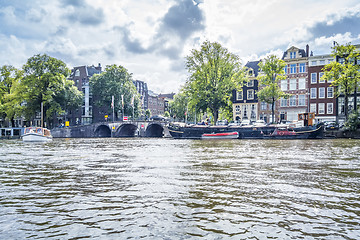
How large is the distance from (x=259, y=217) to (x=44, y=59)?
6602cm

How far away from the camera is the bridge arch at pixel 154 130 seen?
217ft

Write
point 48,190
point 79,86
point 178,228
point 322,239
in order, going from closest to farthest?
point 322,239
point 178,228
point 48,190
point 79,86

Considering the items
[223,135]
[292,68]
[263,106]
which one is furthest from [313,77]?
[223,135]

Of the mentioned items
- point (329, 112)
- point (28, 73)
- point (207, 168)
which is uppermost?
point (28, 73)

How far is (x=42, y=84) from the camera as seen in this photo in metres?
60.7

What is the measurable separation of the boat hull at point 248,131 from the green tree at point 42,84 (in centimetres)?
2973

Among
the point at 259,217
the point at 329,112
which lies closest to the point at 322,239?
the point at 259,217

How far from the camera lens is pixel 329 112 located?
176 feet

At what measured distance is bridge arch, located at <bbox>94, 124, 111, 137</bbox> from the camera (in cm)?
6791

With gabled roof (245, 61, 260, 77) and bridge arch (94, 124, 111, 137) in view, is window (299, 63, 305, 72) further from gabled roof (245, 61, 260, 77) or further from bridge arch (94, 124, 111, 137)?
bridge arch (94, 124, 111, 137)

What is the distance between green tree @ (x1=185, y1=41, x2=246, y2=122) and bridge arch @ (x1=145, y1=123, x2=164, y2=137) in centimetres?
1972

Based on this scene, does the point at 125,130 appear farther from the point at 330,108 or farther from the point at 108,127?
the point at 330,108

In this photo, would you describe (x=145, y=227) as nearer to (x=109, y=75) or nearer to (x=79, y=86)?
(x=109, y=75)

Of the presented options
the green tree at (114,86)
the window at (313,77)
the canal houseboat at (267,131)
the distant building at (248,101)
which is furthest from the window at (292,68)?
the green tree at (114,86)
